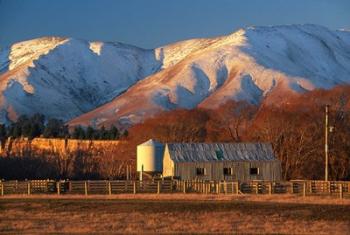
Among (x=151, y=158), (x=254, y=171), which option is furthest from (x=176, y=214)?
(x=151, y=158)

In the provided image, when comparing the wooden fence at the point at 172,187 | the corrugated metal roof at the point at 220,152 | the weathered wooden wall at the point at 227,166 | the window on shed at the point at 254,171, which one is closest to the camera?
the wooden fence at the point at 172,187

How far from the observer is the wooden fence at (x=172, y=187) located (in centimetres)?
6544

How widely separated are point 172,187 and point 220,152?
14.5 m

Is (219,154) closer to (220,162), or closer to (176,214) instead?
(220,162)

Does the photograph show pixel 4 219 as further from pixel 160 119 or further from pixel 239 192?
pixel 160 119

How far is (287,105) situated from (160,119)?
22.1 meters

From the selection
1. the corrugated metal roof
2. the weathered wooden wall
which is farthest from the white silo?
the weathered wooden wall

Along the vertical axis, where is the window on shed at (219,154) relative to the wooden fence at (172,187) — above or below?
above

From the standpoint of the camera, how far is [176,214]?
4638 cm

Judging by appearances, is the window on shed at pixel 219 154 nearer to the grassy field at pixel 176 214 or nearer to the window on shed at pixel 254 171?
the window on shed at pixel 254 171

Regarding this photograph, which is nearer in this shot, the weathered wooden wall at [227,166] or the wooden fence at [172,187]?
the wooden fence at [172,187]

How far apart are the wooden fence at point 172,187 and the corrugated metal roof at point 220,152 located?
12439mm

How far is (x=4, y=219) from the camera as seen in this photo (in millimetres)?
44969

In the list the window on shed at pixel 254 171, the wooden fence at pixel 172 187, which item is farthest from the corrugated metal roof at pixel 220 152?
the wooden fence at pixel 172 187
